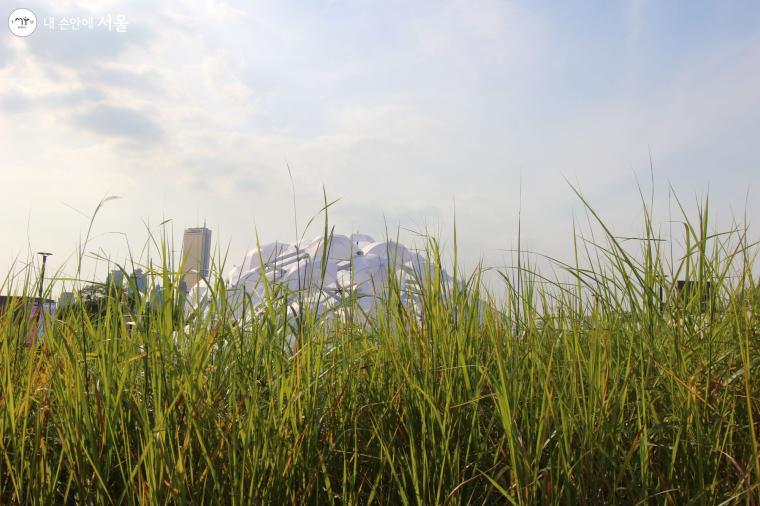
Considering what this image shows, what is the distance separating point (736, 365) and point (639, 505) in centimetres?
68

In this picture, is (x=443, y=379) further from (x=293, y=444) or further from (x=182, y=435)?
(x=182, y=435)

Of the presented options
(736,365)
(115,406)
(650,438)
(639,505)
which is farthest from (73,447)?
(736,365)

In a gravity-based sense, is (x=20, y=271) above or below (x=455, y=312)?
above

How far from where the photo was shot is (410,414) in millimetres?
1606

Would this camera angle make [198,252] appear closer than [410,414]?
No

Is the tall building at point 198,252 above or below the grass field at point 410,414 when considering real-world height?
above

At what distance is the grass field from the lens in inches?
58.1

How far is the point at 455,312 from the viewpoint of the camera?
1814mm

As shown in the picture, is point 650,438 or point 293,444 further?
point 650,438

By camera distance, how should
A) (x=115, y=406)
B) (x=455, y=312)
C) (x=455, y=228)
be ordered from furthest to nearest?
(x=455, y=228) → (x=455, y=312) → (x=115, y=406)

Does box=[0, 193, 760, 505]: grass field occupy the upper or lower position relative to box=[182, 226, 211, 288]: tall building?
lower

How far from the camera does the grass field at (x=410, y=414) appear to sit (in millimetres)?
1475

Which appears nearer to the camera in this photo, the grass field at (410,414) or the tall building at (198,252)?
the grass field at (410,414)

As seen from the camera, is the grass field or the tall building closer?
the grass field
